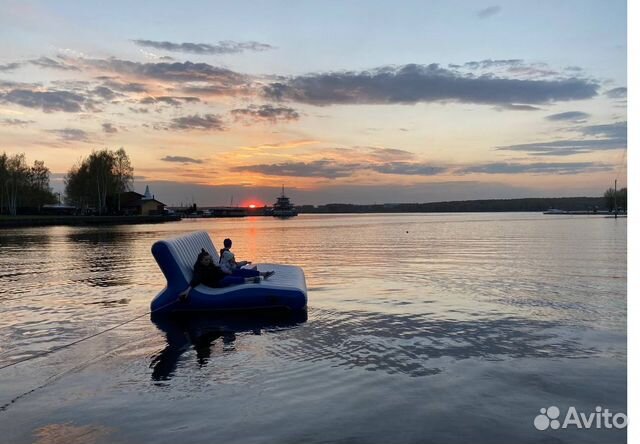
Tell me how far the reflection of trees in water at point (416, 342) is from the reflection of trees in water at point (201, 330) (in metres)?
0.93

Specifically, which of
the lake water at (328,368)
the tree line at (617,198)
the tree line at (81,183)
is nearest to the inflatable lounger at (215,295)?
the lake water at (328,368)

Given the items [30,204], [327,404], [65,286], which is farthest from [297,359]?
[30,204]

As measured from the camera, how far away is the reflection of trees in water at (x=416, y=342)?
9.68 meters

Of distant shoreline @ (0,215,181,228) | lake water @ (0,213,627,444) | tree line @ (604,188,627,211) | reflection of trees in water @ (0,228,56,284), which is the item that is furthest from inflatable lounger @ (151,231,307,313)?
tree line @ (604,188,627,211)

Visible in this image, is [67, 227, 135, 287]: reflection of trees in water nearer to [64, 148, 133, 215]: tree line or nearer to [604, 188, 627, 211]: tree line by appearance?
[64, 148, 133, 215]: tree line

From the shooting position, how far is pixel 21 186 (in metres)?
121

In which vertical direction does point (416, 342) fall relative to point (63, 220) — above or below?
below

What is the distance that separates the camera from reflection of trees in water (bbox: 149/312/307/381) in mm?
9727

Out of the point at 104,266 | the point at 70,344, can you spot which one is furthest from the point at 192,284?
the point at 104,266

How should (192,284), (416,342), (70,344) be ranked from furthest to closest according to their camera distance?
1. (192,284)
2. (70,344)
3. (416,342)

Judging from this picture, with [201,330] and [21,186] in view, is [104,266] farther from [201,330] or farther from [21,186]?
[21,186]

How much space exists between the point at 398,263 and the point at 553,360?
17825mm

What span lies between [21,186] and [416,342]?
131510mm

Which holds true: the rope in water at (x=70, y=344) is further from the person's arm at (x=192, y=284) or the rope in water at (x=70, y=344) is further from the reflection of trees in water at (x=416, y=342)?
the reflection of trees in water at (x=416, y=342)
